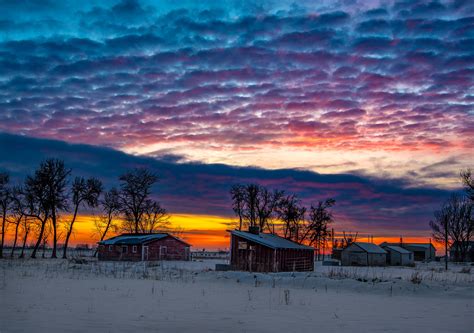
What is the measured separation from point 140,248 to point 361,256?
33.8 meters

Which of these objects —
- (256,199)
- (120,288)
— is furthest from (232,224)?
(120,288)

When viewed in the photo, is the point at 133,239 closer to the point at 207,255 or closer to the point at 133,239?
the point at 133,239

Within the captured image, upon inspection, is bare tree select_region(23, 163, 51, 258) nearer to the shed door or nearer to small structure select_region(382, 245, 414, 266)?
the shed door

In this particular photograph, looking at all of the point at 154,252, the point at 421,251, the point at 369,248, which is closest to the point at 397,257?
the point at 369,248

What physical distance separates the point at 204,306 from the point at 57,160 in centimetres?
5384

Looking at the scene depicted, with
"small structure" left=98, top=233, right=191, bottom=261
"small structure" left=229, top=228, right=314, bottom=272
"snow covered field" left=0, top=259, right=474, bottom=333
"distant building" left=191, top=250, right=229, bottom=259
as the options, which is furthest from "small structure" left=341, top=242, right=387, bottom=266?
"snow covered field" left=0, top=259, right=474, bottom=333

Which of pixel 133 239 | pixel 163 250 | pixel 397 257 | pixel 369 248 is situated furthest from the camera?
pixel 397 257

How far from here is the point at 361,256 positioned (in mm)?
74750

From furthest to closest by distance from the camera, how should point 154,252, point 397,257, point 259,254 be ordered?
1. point 397,257
2. point 154,252
3. point 259,254

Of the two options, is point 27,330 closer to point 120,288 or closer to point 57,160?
point 120,288

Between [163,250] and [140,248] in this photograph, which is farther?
[163,250]

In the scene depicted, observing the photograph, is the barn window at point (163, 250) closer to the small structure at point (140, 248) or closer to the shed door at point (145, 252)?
the small structure at point (140, 248)

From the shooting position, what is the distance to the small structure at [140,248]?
63.6 meters

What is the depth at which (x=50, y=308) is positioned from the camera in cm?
1421
